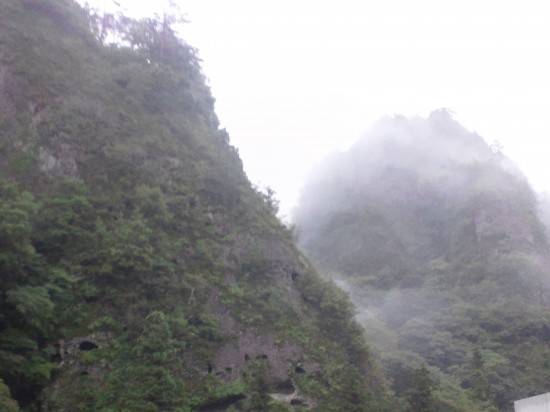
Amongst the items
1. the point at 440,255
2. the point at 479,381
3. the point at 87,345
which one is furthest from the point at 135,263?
the point at 440,255

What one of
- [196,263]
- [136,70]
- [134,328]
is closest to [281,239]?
[196,263]

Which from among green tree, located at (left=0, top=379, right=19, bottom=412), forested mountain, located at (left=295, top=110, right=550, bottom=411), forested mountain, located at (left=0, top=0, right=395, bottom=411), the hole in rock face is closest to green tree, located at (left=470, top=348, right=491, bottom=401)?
forested mountain, located at (left=295, top=110, right=550, bottom=411)

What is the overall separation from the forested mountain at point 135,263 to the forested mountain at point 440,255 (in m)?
4.92

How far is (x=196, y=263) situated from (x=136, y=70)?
11388 millimetres

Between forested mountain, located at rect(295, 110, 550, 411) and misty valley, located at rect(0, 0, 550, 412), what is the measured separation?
0.22m

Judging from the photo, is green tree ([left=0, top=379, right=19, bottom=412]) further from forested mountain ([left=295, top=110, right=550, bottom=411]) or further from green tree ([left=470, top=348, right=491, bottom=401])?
green tree ([left=470, top=348, right=491, bottom=401])

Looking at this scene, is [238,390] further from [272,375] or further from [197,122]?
[197,122]

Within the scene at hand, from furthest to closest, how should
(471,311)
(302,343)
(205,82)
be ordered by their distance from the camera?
(471,311) → (205,82) → (302,343)

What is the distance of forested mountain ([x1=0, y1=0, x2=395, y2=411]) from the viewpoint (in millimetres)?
16500

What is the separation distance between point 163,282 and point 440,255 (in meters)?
36.8

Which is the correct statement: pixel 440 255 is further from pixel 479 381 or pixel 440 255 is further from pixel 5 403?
pixel 5 403

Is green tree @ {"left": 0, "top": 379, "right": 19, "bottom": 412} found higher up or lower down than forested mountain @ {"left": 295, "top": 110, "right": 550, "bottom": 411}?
lower down

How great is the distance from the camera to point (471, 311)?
38.4m

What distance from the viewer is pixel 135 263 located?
1923 centimetres
